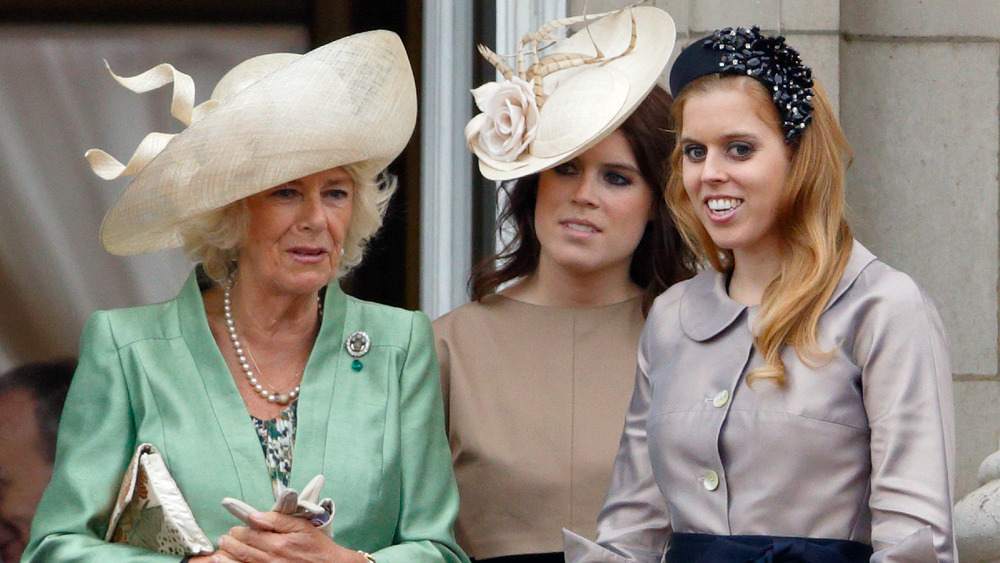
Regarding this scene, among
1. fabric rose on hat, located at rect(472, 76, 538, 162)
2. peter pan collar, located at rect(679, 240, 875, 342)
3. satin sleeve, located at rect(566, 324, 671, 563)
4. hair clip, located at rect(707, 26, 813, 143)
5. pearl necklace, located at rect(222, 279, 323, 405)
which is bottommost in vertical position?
satin sleeve, located at rect(566, 324, 671, 563)

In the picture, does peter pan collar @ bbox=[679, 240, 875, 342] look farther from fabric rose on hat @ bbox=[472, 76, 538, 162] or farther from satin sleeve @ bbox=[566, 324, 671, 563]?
fabric rose on hat @ bbox=[472, 76, 538, 162]

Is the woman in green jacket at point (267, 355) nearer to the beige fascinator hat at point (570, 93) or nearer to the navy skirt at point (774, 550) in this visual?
the beige fascinator hat at point (570, 93)

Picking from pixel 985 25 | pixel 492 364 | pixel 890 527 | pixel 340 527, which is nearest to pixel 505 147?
pixel 492 364

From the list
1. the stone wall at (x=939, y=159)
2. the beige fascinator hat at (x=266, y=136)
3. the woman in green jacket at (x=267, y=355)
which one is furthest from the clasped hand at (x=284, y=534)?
the stone wall at (x=939, y=159)

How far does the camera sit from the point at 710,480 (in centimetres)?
279

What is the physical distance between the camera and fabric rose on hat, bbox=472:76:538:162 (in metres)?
3.58

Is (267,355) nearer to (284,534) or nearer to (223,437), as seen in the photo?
(223,437)

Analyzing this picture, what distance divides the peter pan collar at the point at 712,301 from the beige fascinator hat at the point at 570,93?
546 millimetres

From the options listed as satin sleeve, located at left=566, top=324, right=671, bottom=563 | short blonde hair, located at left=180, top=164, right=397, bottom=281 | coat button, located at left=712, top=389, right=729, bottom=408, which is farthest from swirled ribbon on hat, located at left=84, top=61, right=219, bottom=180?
coat button, located at left=712, top=389, right=729, bottom=408

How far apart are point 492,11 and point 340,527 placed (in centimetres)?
204

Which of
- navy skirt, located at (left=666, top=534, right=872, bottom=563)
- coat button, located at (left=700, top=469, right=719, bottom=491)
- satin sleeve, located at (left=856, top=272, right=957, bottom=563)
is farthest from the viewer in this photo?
coat button, located at (left=700, top=469, right=719, bottom=491)

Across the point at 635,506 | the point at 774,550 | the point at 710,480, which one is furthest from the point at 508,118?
the point at 774,550

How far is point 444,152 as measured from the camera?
4695 mm

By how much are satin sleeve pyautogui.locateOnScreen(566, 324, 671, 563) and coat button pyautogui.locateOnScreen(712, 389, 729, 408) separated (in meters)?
0.21
